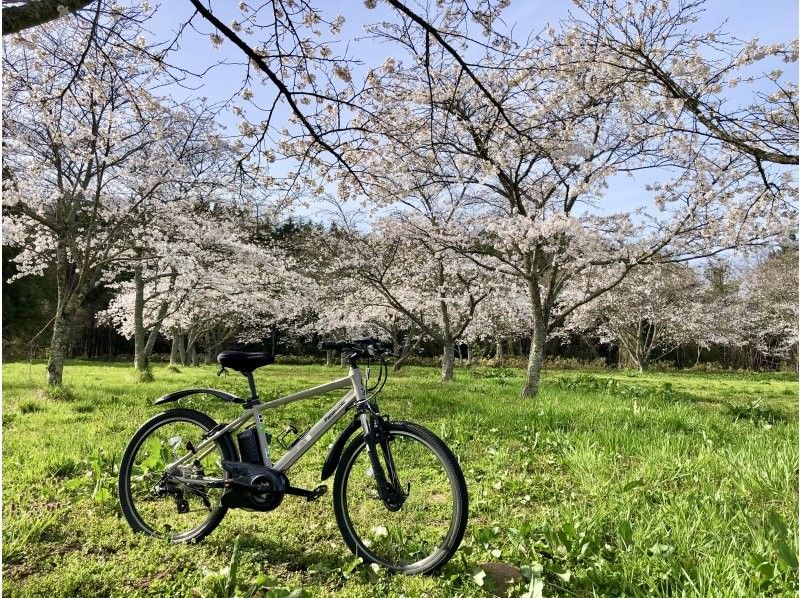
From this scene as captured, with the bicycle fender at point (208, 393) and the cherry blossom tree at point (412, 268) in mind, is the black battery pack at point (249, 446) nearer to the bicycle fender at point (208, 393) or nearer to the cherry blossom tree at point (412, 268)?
the bicycle fender at point (208, 393)

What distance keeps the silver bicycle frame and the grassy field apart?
489 millimetres

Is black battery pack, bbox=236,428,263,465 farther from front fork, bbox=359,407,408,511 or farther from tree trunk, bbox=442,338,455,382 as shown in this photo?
tree trunk, bbox=442,338,455,382

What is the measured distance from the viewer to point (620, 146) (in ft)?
29.0

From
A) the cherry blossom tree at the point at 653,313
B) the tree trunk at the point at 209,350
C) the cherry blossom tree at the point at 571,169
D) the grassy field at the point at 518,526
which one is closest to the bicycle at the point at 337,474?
the grassy field at the point at 518,526

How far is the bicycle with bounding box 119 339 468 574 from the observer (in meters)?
2.80

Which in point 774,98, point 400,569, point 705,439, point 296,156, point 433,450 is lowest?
point 400,569

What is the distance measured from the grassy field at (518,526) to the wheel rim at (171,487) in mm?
144

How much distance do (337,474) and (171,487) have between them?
1.12 m

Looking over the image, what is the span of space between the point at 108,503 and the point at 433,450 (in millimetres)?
2317

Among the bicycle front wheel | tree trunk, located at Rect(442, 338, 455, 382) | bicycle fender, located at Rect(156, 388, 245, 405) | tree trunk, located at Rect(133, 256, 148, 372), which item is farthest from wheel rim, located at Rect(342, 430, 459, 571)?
tree trunk, located at Rect(133, 256, 148, 372)

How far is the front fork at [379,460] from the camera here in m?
2.81

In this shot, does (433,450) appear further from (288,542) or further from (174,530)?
(174,530)

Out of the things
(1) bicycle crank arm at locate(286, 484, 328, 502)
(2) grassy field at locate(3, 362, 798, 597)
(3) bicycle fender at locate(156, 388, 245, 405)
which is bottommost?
(2) grassy field at locate(3, 362, 798, 597)

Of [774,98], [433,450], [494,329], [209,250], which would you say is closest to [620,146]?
[774,98]
